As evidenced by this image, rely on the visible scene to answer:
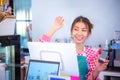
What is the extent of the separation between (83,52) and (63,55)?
755 millimetres

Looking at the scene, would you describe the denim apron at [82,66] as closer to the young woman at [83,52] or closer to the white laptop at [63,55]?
the young woman at [83,52]

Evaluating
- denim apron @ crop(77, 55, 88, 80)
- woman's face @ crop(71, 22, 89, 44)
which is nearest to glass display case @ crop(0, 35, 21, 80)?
denim apron @ crop(77, 55, 88, 80)

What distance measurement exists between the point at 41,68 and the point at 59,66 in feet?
0.34

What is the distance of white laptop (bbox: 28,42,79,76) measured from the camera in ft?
3.53

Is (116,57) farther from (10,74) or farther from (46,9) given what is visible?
(10,74)

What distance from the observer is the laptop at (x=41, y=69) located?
1.08m

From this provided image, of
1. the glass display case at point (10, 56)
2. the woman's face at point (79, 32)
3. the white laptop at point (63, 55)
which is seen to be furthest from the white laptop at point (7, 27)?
the woman's face at point (79, 32)

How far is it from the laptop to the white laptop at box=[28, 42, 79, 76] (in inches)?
1.5

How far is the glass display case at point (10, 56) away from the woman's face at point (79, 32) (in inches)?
36.0

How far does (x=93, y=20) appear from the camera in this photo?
299 cm

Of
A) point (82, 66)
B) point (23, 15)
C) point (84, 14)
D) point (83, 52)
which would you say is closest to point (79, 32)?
point (83, 52)

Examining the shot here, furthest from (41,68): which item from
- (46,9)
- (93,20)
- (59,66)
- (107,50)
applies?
(46,9)

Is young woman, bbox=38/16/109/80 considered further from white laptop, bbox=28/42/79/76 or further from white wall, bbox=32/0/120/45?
white wall, bbox=32/0/120/45

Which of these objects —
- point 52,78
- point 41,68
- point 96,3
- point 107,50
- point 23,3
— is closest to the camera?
point 52,78
